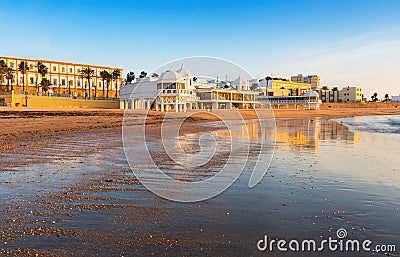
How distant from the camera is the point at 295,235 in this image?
511cm

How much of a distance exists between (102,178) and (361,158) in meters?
10.1

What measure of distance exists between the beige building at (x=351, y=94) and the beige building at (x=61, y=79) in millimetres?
109650

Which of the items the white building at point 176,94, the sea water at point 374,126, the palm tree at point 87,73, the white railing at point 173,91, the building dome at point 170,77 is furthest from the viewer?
the palm tree at point 87,73

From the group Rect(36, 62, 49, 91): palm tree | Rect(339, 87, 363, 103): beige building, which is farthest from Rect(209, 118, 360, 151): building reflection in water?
Rect(339, 87, 363, 103): beige building

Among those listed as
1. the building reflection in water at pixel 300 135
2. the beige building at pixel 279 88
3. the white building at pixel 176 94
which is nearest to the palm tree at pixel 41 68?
the white building at pixel 176 94

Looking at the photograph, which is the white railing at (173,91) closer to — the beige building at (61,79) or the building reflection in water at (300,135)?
the beige building at (61,79)

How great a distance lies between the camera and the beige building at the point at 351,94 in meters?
158

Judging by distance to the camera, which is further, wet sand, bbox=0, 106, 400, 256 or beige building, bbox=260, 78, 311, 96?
beige building, bbox=260, 78, 311, 96

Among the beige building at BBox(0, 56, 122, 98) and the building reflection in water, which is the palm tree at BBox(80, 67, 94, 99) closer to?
the beige building at BBox(0, 56, 122, 98)

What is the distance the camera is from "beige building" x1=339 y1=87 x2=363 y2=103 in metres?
158

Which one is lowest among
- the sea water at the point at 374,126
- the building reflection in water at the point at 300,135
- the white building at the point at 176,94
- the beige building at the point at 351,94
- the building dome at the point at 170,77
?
the building reflection in water at the point at 300,135

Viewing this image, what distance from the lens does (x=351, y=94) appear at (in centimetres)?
15875

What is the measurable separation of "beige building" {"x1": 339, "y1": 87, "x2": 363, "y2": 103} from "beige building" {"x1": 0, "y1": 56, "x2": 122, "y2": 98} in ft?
360

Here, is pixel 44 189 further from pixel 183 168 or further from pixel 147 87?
pixel 147 87
